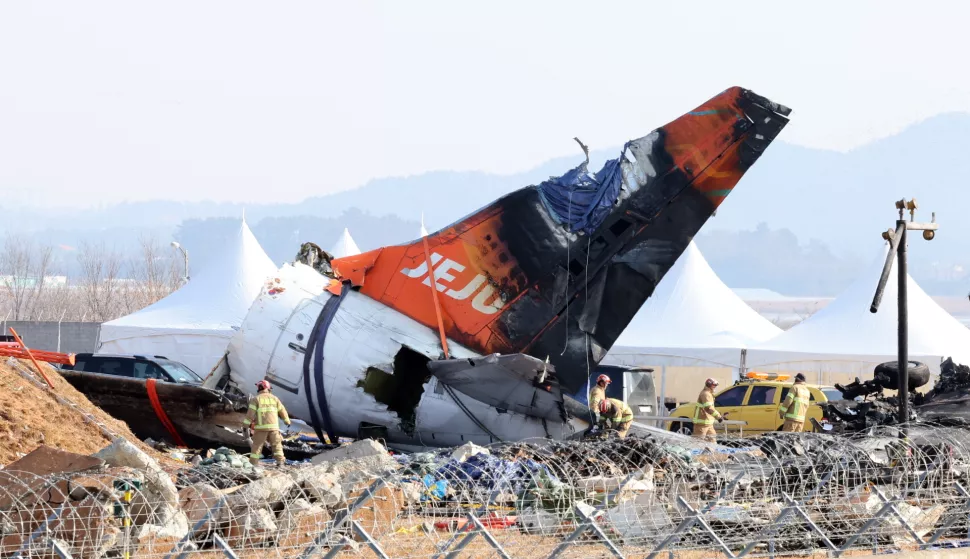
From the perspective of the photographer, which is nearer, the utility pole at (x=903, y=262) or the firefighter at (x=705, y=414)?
the utility pole at (x=903, y=262)

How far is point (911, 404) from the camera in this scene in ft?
63.7

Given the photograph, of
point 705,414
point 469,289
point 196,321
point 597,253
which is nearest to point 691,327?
point 196,321

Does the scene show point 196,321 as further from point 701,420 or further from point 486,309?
point 486,309

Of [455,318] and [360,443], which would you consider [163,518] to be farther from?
[455,318]

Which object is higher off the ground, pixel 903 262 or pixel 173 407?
pixel 903 262

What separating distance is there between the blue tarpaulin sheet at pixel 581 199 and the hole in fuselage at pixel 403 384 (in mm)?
2949

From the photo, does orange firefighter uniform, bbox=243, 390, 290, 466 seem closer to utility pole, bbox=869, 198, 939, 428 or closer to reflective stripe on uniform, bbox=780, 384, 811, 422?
utility pole, bbox=869, 198, 939, 428

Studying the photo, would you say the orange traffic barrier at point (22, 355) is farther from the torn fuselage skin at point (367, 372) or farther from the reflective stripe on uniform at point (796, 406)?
the reflective stripe on uniform at point (796, 406)

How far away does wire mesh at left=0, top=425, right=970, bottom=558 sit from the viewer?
9.20 meters

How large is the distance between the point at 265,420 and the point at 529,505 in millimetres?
6183

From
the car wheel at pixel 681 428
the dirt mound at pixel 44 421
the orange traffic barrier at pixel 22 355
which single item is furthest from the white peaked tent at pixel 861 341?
the dirt mound at pixel 44 421

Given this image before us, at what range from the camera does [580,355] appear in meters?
17.9

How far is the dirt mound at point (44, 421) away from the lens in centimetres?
1412

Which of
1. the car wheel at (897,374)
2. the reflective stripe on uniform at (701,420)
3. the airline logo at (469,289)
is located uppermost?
the airline logo at (469,289)
